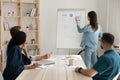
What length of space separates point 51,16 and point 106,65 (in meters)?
3.62

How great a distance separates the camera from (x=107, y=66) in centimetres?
247

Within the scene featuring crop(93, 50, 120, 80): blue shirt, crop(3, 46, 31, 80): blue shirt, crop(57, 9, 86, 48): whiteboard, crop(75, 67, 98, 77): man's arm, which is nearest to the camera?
crop(93, 50, 120, 80): blue shirt

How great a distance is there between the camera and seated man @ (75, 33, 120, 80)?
2.46 m

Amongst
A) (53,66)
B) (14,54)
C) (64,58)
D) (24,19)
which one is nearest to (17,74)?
(14,54)

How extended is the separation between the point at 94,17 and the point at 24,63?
1992 mm

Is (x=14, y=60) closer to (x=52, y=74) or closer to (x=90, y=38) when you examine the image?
(x=52, y=74)

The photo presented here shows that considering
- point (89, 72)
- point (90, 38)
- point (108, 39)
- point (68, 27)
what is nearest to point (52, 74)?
point (89, 72)

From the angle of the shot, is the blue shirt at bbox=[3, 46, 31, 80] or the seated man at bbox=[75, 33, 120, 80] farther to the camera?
the blue shirt at bbox=[3, 46, 31, 80]

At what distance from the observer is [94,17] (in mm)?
4676

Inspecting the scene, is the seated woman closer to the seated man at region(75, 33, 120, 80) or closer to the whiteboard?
the seated man at region(75, 33, 120, 80)

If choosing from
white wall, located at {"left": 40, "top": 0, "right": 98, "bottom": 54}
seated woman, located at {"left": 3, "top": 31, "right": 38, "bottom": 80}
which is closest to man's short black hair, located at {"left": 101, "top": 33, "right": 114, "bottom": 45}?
seated woman, located at {"left": 3, "top": 31, "right": 38, "bottom": 80}

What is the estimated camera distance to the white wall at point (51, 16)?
19.2 ft

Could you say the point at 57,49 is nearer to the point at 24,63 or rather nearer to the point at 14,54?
the point at 24,63

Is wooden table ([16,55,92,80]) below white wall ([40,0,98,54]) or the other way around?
below
